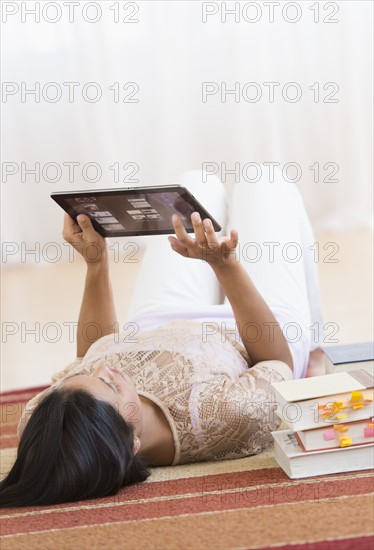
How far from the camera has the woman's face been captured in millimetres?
1227

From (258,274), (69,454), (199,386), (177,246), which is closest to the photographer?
(69,454)

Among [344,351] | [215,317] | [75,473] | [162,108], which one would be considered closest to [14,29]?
[162,108]

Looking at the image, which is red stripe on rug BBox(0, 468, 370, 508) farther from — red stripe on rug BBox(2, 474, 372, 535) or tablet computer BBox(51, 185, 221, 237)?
tablet computer BBox(51, 185, 221, 237)

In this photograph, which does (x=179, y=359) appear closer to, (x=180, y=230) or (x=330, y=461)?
(x=180, y=230)

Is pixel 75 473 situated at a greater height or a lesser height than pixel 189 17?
lesser

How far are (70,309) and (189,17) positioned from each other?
1.42 meters

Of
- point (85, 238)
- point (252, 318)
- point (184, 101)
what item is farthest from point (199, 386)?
point (184, 101)

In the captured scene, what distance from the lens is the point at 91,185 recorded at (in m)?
3.62

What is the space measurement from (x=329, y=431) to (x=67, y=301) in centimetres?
198

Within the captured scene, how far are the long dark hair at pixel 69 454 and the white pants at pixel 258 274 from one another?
601 mm

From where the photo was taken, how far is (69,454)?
114 centimetres

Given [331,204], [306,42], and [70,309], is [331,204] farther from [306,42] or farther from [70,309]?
[70,309]

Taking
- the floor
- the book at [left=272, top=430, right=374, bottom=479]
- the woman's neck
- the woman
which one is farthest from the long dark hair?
the floor

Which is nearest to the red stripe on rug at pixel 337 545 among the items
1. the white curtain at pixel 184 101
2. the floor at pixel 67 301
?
the floor at pixel 67 301
